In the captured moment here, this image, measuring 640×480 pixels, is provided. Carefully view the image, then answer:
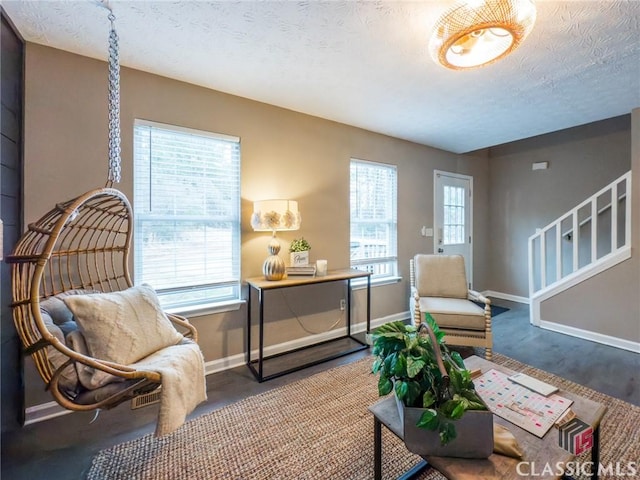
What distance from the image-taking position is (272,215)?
8.00ft

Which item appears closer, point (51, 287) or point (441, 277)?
point (51, 287)

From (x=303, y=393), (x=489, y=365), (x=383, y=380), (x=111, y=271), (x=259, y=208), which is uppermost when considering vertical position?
(x=259, y=208)

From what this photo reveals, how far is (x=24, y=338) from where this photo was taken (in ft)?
4.01

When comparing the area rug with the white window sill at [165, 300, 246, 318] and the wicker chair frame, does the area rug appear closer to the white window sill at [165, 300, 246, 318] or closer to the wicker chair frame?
the wicker chair frame

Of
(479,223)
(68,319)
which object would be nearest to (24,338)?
(68,319)

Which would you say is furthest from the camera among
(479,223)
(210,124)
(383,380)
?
(479,223)

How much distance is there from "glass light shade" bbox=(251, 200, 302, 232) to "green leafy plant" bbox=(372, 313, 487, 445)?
1508 mm

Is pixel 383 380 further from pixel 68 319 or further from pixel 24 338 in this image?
pixel 68 319

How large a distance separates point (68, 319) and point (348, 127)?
9.73 feet

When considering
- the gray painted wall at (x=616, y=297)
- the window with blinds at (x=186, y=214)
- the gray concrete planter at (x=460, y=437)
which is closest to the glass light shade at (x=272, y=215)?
the window with blinds at (x=186, y=214)

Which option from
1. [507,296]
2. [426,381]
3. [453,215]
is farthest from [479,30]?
[507,296]

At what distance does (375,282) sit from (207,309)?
6.50 ft

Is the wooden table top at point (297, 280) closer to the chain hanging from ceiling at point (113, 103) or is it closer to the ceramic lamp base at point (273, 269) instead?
the ceramic lamp base at point (273, 269)

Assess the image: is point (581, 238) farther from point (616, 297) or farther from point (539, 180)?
point (616, 297)
